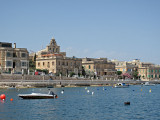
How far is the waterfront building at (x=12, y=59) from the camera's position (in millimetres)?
106812

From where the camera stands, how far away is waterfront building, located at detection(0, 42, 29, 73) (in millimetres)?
106812

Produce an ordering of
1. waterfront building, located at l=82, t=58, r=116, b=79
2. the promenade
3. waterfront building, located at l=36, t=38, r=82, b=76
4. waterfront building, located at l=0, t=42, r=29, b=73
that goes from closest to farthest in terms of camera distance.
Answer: the promenade
waterfront building, located at l=0, t=42, r=29, b=73
waterfront building, located at l=36, t=38, r=82, b=76
waterfront building, located at l=82, t=58, r=116, b=79

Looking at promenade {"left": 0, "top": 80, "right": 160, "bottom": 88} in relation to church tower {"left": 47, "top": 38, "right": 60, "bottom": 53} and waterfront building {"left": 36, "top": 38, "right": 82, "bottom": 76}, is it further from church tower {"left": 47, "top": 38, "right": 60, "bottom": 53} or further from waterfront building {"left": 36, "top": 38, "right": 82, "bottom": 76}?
church tower {"left": 47, "top": 38, "right": 60, "bottom": 53}

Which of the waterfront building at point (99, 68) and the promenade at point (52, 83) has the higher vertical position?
the waterfront building at point (99, 68)

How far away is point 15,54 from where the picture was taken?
11025cm

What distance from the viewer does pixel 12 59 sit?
356ft

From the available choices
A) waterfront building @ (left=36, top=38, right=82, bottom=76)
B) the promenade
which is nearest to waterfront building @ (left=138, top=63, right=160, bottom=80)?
the promenade

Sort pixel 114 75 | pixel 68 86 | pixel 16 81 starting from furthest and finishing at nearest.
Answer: pixel 114 75, pixel 68 86, pixel 16 81

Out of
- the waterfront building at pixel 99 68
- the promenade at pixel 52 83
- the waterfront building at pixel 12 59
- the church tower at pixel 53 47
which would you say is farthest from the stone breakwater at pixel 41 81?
the church tower at pixel 53 47

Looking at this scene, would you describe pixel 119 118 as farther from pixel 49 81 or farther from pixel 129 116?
pixel 49 81

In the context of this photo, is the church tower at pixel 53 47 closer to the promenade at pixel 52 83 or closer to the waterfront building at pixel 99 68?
the waterfront building at pixel 99 68

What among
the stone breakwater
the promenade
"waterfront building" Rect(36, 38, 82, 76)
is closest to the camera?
the promenade

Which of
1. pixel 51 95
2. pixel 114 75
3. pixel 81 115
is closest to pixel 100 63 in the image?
pixel 114 75

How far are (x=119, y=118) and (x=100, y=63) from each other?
114m
